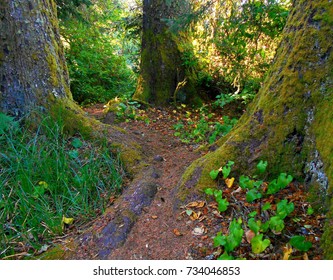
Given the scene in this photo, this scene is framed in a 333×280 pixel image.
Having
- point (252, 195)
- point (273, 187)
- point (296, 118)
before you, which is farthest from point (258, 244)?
point (296, 118)

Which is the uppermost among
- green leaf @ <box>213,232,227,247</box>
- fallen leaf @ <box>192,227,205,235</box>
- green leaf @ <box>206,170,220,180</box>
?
green leaf @ <box>206,170,220,180</box>

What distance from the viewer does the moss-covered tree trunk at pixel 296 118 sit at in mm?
2168

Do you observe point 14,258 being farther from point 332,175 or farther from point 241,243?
point 332,175

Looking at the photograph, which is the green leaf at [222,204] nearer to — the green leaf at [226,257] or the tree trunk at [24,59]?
the green leaf at [226,257]

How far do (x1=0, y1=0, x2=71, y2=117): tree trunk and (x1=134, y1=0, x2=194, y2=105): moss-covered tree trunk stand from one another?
2.85 metres

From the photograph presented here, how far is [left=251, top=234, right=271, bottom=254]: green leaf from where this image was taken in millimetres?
1714

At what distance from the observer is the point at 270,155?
2447mm

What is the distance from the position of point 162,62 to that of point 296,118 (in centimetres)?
471

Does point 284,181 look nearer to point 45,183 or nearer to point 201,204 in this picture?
point 201,204

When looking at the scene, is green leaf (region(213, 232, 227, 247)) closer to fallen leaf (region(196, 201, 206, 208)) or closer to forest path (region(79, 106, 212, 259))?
forest path (region(79, 106, 212, 259))

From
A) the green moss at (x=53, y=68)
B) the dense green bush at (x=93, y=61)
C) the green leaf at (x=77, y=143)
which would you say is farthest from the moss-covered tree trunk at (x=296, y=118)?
the dense green bush at (x=93, y=61)

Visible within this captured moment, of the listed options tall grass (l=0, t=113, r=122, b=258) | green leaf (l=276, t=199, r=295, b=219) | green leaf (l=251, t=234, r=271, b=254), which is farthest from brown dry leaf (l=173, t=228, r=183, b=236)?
tall grass (l=0, t=113, r=122, b=258)

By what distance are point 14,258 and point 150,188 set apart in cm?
141
